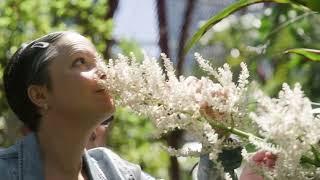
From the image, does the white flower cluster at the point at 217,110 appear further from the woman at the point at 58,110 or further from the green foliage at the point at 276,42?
the green foliage at the point at 276,42

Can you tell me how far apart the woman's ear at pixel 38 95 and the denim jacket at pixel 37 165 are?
0.07 meters

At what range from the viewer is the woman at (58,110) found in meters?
1.34

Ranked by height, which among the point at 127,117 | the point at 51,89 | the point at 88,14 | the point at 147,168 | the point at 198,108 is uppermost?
the point at 198,108

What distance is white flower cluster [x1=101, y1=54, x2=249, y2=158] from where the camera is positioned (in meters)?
0.90

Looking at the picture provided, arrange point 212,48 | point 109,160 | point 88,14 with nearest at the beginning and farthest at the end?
1. point 109,160
2. point 88,14
3. point 212,48

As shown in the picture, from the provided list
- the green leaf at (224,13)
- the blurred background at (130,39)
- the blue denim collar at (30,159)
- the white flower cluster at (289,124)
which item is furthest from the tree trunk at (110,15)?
the white flower cluster at (289,124)

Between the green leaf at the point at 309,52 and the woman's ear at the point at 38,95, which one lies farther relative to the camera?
the woman's ear at the point at 38,95

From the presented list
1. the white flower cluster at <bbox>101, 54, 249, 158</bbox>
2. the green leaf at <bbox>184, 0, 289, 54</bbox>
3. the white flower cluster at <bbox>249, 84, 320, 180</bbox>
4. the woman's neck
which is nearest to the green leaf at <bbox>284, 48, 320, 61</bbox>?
the green leaf at <bbox>184, 0, 289, 54</bbox>

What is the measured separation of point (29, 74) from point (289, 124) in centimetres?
81

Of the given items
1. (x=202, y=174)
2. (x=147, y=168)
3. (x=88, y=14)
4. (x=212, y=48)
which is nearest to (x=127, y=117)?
(x=147, y=168)

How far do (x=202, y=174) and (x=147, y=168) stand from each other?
2906 millimetres

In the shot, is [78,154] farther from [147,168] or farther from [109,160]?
[147,168]

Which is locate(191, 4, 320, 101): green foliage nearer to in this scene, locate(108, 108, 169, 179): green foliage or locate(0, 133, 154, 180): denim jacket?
locate(0, 133, 154, 180): denim jacket

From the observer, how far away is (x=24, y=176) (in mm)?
1431
